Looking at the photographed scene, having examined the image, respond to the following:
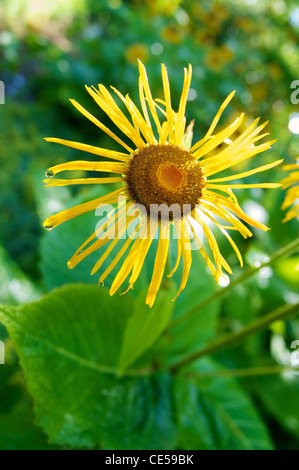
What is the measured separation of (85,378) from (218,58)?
A: 2758 mm

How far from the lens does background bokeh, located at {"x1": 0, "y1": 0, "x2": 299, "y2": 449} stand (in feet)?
3.79

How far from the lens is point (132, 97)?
251 centimetres

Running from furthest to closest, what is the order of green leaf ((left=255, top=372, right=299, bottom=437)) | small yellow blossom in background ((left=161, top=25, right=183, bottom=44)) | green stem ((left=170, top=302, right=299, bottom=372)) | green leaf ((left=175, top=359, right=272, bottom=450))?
small yellow blossom in background ((left=161, top=25, right=183, bottom=44)) → green leaf ((left=255, top=372, right=299, bottom=437)) → green leaf ((left=175, top=359, right=272, bottom=450)) → green stem ((left=170, top=302, right=299, bottom=372))

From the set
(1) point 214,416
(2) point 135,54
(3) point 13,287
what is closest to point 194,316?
(1) point 214,416

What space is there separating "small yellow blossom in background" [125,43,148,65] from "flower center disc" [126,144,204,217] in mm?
2096

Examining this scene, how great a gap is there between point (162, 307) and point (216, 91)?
254 cm

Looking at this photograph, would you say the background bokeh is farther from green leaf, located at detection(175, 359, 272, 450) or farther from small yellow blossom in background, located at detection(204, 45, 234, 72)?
green leaf, located at detection(175, 359, 272, 450)

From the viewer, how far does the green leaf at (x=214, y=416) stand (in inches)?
38.5
